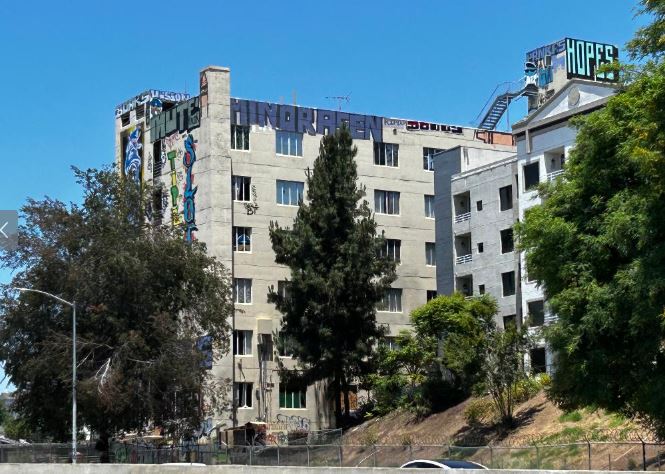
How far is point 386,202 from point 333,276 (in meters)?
20.0

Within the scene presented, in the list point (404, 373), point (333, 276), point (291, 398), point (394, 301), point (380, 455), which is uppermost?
point (394, 301)

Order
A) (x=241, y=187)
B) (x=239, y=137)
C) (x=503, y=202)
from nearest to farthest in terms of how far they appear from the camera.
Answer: (x=503, y=202) < (x=241, y=187) < (x=239, y=137)

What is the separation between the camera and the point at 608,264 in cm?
3666

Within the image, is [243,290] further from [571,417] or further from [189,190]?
[571,417]

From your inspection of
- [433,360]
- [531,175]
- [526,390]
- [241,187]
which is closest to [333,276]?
[433,360]

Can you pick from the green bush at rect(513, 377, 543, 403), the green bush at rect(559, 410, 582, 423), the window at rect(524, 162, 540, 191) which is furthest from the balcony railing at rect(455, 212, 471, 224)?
the green bush at rect(559, 410, 582, 423)

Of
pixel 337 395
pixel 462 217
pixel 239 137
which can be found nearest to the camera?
pixel 337 395

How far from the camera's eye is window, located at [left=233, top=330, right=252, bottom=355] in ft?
267

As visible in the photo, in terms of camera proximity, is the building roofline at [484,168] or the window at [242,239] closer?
the building roofline at [484,168]

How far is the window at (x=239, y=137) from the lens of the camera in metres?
83.5

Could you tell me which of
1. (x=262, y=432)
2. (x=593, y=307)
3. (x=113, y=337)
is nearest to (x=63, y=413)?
(x=113, y=337)

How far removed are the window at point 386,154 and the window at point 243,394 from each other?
1960cm

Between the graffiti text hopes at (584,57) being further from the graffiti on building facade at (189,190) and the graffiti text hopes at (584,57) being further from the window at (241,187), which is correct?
the graffiti on building facade at (189,190)

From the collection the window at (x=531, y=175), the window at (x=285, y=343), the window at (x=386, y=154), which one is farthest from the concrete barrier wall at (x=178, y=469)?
the window at (x=386, y=154)
